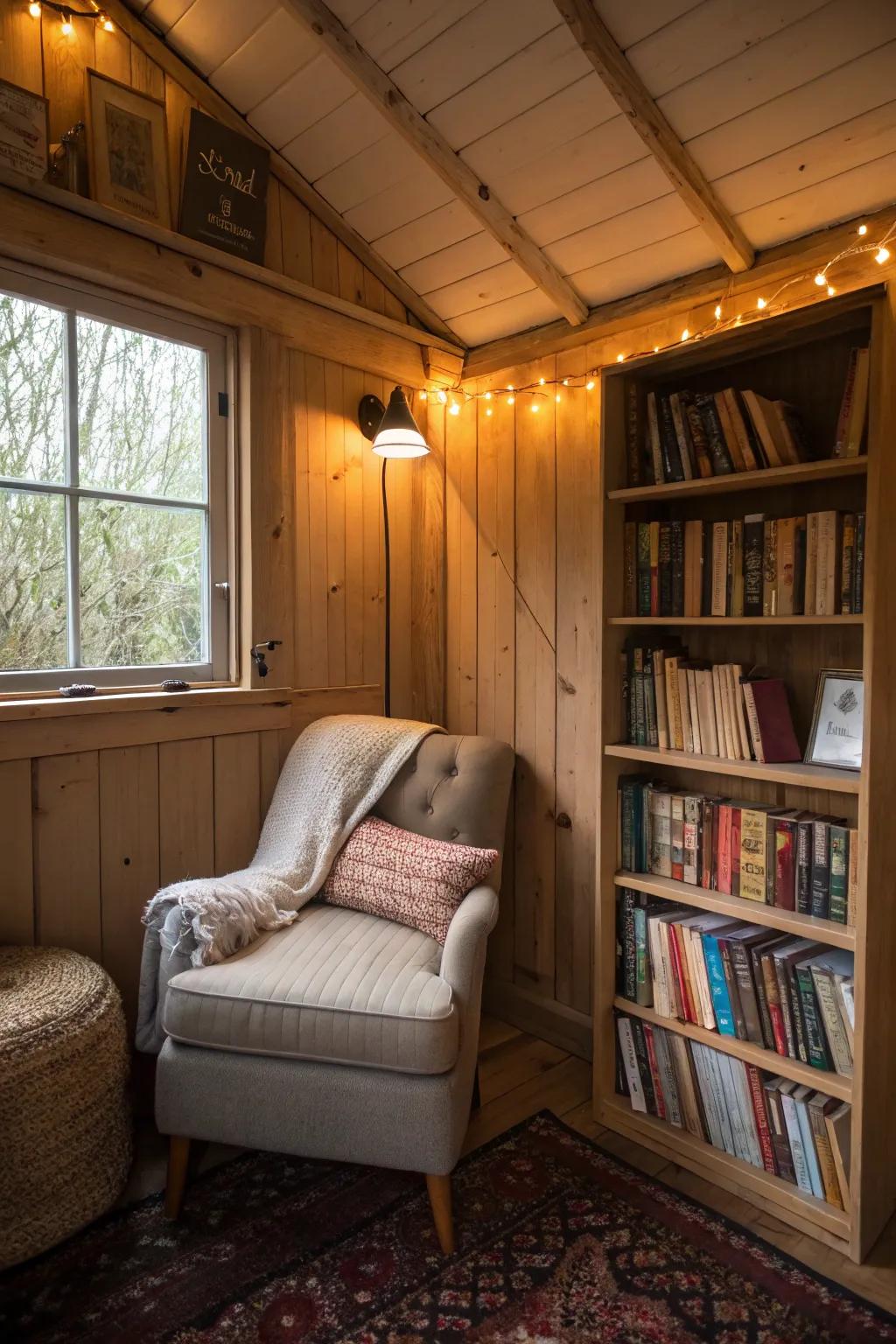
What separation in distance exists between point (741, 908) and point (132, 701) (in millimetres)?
1520

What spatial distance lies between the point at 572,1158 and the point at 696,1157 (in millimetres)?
283

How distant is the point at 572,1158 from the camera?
1.89 meters

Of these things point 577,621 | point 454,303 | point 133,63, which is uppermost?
point 133,63

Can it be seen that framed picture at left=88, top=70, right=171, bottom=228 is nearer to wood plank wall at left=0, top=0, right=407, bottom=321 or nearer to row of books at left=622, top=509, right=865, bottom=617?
wood plank wall at left=0, top=0, right=407, bottom=321

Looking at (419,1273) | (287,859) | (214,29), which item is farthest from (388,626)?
(419,1273)

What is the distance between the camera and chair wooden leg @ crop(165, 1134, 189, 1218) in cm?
167

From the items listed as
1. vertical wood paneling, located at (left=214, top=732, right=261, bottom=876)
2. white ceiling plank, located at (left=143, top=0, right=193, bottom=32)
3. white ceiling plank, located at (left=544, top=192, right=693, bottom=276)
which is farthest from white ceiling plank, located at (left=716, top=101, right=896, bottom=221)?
vertical wood paneling, located at (left=214, top=732, right=261, bottom=876)

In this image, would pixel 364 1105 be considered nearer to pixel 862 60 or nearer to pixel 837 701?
pixel 837 701

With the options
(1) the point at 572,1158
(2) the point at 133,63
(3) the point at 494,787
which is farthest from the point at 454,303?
(1) the point at 572,1158

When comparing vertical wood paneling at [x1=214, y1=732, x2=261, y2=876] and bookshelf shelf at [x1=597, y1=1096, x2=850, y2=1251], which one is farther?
vertical wood paneling at [x1=214, y1=732, x2=261, y2=876]

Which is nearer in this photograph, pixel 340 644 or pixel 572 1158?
pixel 572 1158

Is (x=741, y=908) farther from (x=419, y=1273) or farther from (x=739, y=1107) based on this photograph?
(x=419, y=1273)

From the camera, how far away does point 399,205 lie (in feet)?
7.47

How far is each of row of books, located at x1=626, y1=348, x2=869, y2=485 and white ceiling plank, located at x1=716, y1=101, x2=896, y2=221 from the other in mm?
435
